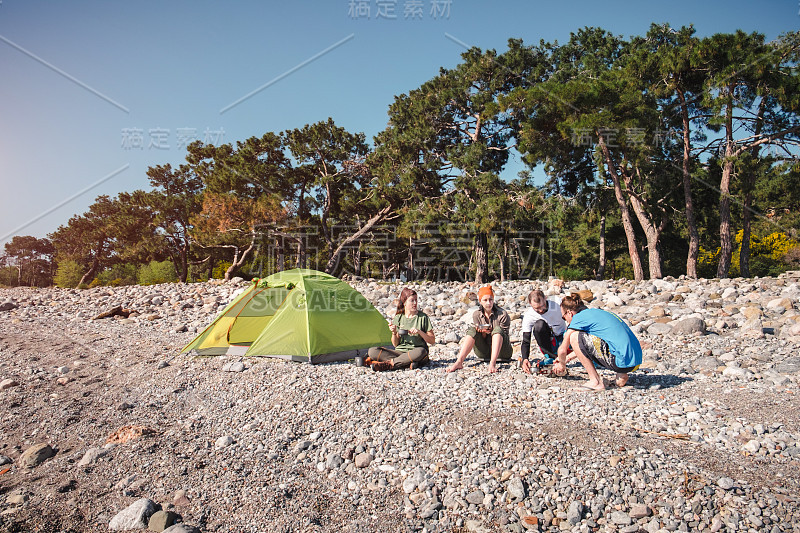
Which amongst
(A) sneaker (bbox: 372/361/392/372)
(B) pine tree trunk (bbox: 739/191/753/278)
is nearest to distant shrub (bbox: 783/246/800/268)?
(B) pine tree trunk (bbox: 739/191/753/278)

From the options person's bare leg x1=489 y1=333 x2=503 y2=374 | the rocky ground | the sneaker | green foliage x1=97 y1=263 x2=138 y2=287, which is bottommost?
the rocky ground

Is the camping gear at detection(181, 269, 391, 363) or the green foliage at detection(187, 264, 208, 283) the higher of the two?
the green foliage at detection(187, 264, 208, 283)

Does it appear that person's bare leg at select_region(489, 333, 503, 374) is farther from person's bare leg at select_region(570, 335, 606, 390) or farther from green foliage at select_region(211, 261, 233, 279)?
green foliage at select_region(211, 261, 233, 279)

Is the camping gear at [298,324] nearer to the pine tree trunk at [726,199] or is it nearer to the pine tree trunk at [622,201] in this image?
the pine tree trunk at [622,201]

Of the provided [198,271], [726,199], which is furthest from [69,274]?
[726,199]

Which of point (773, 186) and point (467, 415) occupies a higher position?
point (773, 186)

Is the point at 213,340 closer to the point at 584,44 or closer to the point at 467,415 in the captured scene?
the point at 467,415

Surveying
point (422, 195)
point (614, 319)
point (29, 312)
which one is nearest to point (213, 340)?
point (614, 319)

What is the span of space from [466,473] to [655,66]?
68.4 ft

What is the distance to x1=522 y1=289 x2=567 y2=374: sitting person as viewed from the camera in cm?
649

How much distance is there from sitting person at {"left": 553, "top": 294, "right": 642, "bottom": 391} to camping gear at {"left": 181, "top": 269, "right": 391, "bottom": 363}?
3.71 m

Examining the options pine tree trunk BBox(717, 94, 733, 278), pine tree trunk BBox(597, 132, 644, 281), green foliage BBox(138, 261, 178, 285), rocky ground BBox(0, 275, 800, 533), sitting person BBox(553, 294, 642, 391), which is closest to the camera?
rocky ground BBox(0, 275, 800, 533)

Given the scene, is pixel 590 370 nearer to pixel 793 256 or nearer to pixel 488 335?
pixel 488 335

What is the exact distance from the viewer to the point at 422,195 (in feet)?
73.2
